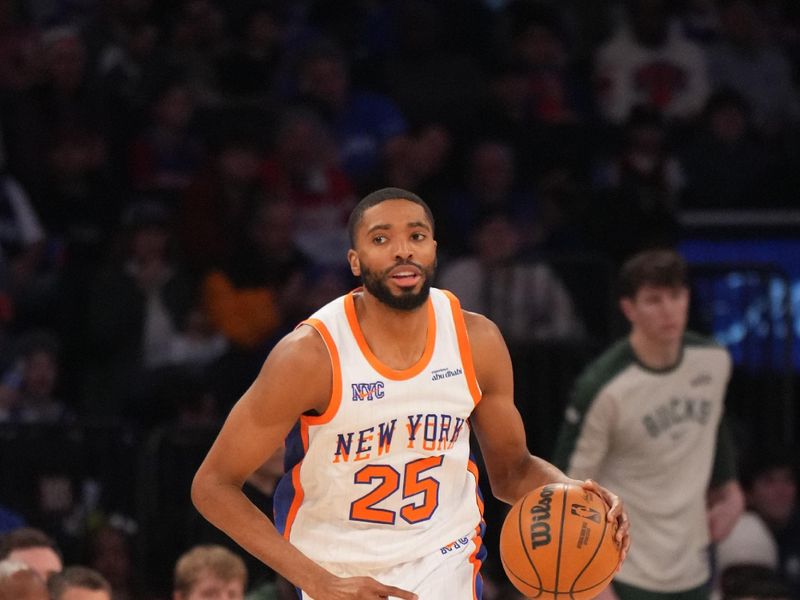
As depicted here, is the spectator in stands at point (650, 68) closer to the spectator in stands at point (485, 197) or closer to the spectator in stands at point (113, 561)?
the spectator in stands at point (485, 197)

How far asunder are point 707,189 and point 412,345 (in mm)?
6702

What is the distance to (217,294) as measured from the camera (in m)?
9.97

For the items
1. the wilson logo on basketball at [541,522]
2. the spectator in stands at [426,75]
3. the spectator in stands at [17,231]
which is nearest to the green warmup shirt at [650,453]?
the wilson logo on basketball at [541,522]

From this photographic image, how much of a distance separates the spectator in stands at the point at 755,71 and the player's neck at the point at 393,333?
805 centimetres

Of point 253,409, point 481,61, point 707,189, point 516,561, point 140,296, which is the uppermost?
point 481,61

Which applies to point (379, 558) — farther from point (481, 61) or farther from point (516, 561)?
point (481, 61)

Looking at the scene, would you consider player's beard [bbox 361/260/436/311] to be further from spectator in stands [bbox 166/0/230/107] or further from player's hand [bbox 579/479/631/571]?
spectator in stands [bbox 166/0/230/107]

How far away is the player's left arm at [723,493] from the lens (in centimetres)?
748

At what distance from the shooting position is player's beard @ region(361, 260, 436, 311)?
201 inches

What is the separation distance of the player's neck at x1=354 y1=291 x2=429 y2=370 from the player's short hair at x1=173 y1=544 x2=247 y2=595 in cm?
206

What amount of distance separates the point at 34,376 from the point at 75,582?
9.83 ft

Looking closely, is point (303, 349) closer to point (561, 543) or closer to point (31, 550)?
point (561, 543)

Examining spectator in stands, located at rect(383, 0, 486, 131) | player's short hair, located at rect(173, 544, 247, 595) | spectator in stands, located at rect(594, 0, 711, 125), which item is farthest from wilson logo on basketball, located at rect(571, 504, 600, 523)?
spectator in stands, located at rect(594, 0, 711, 125)

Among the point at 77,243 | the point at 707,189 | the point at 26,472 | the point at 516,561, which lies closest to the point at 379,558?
the point at 516,561
